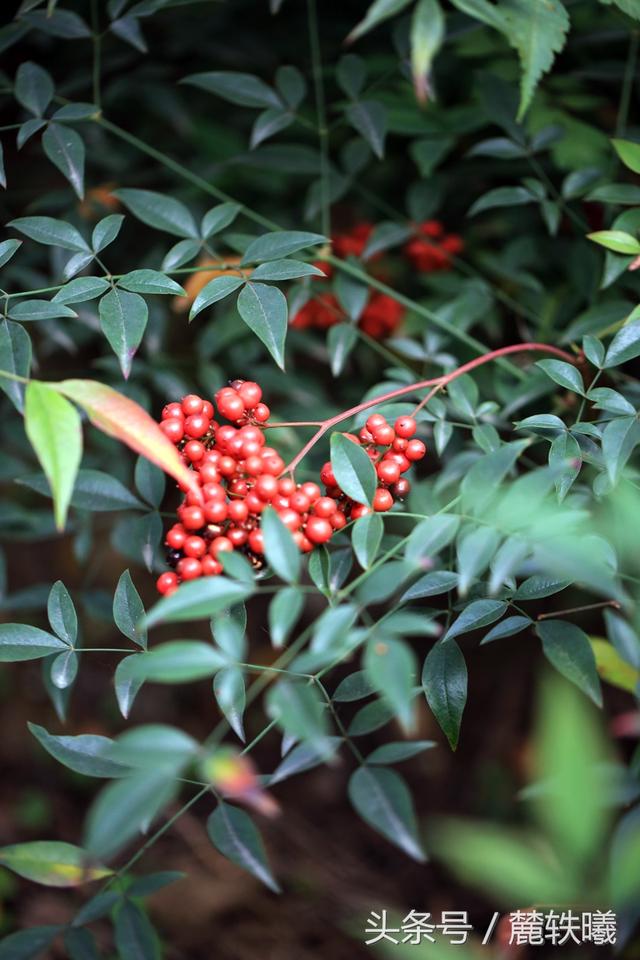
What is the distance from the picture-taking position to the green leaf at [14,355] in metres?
1.00

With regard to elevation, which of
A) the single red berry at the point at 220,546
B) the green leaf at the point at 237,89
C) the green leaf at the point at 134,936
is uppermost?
the green leaf at the point at 237,89

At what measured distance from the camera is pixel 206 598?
718mm

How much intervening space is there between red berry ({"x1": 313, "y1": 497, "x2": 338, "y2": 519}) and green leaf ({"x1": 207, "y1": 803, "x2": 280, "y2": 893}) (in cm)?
36

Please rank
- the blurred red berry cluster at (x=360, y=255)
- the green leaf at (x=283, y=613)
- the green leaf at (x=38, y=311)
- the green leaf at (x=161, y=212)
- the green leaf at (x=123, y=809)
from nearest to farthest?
the green leaf at (x=123, y=809)
the green leaf at (x=283, y=613)
the green leaf at (x=38, y=311)
the green leaf at (x=161, y=212)
the blurred red berry cluster at (x=360, y=255)

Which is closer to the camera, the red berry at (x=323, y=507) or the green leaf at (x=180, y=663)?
the green leaf at (x=180, y=663)

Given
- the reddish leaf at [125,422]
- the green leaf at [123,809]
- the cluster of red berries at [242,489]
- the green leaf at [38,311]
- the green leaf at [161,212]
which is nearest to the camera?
the green leaf at [123,809]

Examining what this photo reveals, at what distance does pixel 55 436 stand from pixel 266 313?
Answer: 0.40 meters

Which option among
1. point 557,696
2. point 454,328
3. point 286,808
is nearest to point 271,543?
point 557,696

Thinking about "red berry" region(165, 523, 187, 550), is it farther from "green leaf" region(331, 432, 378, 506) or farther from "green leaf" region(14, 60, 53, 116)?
"green leaf" region(14, 60, 53, 116)

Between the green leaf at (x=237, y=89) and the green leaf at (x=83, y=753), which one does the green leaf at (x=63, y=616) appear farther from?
the green leaf at (x=237, y=89)

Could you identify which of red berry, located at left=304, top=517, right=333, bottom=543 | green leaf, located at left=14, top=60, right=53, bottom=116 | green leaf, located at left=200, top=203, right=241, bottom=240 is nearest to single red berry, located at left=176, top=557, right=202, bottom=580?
red berry, located at left=304, top=517, right=333, bottom=543

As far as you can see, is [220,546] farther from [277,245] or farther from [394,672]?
[277,245]

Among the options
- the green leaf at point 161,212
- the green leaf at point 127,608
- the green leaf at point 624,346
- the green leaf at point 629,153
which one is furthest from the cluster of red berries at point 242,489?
the green leaf at point 629,153

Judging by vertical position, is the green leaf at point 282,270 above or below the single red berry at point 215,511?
above
